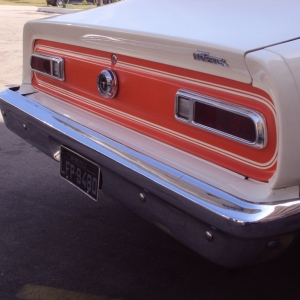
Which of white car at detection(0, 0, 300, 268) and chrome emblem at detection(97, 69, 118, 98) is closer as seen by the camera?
white car at detection(0, 0, 300, 268)

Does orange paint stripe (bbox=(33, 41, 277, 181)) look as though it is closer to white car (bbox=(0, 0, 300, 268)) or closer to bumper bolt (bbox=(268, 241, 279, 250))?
white car (bbox=(0, 0, 300, 268))

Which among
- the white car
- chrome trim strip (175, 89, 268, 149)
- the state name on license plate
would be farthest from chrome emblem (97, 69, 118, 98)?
chrome trim strip (175, 89, 268, 149)

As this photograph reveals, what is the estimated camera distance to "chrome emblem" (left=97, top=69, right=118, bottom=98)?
2.55 meters

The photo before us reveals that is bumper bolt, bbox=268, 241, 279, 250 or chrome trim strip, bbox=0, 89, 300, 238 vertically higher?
chrome trim strip, bbox=0, 89, 300, 238

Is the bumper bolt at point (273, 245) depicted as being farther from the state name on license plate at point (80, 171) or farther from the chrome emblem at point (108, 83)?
the chrome emblem at point (108, 83)

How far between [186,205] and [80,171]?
81cm

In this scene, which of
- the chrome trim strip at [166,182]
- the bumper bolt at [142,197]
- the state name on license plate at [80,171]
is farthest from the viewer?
the state name on license plate at [80,171]

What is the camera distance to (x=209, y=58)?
78.4 inches

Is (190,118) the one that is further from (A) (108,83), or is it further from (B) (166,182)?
(A) (108,83)

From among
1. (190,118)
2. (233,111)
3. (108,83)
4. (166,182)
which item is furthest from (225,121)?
(108,83)

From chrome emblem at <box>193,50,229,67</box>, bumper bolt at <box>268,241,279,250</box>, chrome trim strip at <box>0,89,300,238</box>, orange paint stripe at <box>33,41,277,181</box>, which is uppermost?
chrome emblem at <box>193,50,229,67</box>

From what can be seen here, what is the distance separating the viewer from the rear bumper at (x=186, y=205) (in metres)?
1.83

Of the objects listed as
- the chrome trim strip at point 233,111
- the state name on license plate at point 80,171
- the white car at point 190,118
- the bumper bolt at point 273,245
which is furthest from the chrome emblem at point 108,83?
the bumper bolt at point 273,245

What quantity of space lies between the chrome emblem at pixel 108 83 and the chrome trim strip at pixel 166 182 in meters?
0.22
